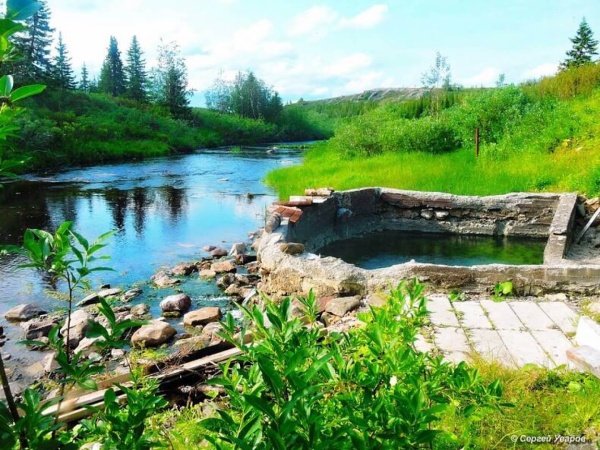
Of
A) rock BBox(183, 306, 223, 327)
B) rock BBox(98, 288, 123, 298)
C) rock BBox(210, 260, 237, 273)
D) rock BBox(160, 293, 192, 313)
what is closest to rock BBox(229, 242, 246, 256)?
rock BBox(210, 260, 237, 273)

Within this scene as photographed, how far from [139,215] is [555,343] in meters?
11.3

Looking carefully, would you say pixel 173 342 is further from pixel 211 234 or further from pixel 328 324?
pixel 211 234

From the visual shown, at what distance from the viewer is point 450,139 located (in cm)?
1716

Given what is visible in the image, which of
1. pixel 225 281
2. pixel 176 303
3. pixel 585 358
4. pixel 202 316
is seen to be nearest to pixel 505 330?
pixel 585 358

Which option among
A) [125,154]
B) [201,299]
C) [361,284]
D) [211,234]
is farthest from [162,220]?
[125,154]

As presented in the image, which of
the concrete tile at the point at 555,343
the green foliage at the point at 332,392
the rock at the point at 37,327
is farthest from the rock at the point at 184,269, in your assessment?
the green foliage at the point at 332,392

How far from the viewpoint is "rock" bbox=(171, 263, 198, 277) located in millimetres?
8406

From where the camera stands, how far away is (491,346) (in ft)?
12.0

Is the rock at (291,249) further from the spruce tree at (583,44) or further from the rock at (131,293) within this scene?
the spruce tree at (583,44)

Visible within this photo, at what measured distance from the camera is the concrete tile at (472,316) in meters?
4.02

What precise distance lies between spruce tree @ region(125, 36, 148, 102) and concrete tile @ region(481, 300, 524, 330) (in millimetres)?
50607

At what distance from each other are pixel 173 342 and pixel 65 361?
181 inches

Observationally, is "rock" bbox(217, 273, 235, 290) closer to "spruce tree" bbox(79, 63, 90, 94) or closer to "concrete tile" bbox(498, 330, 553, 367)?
"concrete tile" bbox(498, 330, 553, 367)

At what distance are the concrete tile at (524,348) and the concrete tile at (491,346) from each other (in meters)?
0.04
